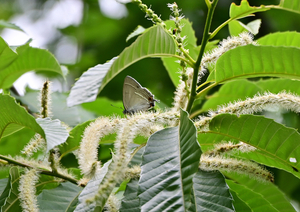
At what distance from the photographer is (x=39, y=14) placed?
454 centimetres

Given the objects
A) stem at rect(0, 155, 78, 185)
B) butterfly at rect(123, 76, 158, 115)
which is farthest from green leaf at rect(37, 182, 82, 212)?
butterfly at rect(123, 76, 158, 115)

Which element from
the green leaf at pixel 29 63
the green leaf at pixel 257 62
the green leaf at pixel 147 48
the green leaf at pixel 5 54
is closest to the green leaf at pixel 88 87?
the green leaf at pixel 147 48

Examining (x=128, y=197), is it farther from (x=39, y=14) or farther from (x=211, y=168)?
(x=39, y=14)

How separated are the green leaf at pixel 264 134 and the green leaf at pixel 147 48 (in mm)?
316

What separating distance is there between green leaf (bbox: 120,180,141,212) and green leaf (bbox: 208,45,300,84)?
526 millimetres

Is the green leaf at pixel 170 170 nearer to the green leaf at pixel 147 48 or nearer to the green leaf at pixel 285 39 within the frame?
the green leaf at pixel 147 48

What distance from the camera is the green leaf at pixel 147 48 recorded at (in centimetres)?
115

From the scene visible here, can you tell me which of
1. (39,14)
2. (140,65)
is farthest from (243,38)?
(39,14)

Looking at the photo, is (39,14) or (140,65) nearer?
(140,65)

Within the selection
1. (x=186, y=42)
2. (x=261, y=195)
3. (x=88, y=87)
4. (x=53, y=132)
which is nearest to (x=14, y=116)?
(x=53, y=132)

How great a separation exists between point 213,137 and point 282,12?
2.38 meters

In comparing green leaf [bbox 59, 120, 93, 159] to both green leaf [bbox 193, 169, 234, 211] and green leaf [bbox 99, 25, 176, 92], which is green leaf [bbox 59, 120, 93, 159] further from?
green leaf [bbox 193, 169, 234, 211]

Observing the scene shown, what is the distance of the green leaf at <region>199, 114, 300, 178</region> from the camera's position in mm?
1138

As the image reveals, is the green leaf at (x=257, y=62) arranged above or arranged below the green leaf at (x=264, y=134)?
above
